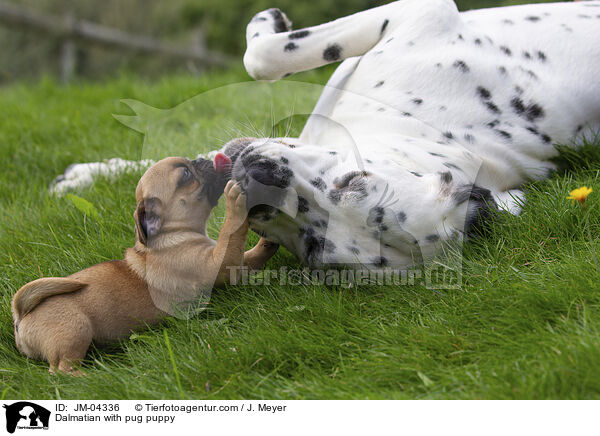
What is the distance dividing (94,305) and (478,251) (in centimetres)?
183

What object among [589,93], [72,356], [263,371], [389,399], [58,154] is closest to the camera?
[389,399]

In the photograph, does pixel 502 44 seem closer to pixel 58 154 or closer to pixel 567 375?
pixel 567 375

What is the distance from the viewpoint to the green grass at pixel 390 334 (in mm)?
2260

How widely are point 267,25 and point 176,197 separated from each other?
1.51 metres

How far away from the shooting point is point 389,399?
7.30 feet

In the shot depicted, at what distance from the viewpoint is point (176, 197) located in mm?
3162

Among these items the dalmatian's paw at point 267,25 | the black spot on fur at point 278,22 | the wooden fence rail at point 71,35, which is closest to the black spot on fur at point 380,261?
the dalmatian's paw at point 267,25

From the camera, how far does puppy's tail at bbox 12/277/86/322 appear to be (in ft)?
9.31

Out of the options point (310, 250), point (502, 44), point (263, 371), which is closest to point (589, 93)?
point (502, 44)

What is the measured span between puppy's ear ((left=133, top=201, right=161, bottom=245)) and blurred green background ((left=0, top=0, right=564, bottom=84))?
26.9ft

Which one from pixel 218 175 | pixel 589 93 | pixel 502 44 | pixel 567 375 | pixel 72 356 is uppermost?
pixel 502 44

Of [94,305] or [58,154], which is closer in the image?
[94,305]

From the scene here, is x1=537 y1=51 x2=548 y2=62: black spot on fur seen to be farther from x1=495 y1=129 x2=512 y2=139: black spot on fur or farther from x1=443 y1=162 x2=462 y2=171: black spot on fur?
x1=443 y1=162 x2=462 y2=171: black spot on fur
